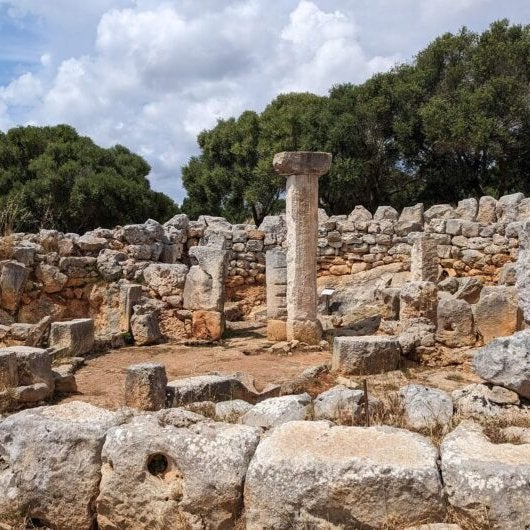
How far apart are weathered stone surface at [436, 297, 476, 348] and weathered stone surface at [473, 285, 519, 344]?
5.0 inches

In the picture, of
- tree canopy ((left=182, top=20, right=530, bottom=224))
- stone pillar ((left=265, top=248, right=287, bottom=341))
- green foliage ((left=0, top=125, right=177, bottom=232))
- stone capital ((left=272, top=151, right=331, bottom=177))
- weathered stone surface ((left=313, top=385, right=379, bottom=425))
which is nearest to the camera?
weathered stone surface ((left=313, top=385, right=379, bottom=425))

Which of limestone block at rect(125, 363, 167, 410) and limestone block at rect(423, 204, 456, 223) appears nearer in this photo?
limestone block at rect(125, 363, 167, 410)

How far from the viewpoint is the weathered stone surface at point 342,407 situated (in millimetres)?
4750

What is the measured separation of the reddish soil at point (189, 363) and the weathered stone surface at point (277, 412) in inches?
93.4

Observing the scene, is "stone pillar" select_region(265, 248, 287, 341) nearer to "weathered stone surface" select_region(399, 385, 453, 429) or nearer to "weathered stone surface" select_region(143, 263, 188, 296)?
"weathered stone surface" select_region(143, 263, 188, 296)

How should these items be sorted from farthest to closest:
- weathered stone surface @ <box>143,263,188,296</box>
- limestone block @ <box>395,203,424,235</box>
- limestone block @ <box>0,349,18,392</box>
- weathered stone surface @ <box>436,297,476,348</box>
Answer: limestone block @ <box>395,203,424,235</box> < weathered stone surface @ <box>143,263,188,296</box> < weathered stone surface @ <box>436,297,476,348</box> < limestone block @ <box>0,349,18,392</box>

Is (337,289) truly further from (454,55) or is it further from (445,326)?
(454,55)

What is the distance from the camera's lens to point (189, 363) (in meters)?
9.15

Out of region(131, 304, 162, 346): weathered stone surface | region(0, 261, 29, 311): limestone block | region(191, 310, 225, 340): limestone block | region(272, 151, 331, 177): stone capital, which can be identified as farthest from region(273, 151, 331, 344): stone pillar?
region(0, 261, 29, 311): limestone block

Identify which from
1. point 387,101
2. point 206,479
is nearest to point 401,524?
point 206,479

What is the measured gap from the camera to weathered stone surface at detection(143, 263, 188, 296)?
11.5 meters

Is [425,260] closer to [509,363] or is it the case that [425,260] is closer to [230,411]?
[509,363]

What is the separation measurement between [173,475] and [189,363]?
218 inches

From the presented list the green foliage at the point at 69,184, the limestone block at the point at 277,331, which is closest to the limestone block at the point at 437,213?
the limestone block at the point at 277,331
